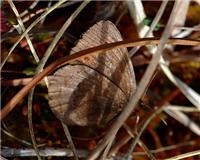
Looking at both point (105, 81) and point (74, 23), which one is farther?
point (74, 23)

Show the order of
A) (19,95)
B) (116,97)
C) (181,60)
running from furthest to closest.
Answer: (181,60) < (116,97) < (19,95)

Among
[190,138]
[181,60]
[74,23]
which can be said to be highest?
[74,23]

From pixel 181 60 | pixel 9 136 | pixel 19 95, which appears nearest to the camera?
pixel 19 95

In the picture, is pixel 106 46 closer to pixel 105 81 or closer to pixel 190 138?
pixel 105 81

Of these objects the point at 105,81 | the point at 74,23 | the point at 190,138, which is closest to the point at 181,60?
the point at 190,138

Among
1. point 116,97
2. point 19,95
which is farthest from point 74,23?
point 19,95

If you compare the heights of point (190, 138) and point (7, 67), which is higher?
point (7, 67)

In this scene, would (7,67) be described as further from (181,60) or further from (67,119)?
(181,60)
